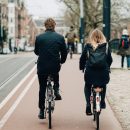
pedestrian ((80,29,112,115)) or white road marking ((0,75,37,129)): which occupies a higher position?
pedestrian ((80,29,112,115))

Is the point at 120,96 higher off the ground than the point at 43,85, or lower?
lower

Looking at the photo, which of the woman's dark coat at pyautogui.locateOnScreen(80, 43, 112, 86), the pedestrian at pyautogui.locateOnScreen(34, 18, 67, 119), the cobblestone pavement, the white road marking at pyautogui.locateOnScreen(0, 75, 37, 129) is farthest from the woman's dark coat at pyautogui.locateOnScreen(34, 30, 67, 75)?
the cobblestone pavement

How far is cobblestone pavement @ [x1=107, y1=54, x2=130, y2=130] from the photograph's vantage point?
10.8 metres

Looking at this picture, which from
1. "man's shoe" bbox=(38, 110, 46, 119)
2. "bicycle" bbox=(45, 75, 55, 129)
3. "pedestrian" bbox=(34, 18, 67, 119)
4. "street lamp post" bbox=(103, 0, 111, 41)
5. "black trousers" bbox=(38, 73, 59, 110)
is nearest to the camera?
"bicycle" bbox=(45, 75, 55, 129)

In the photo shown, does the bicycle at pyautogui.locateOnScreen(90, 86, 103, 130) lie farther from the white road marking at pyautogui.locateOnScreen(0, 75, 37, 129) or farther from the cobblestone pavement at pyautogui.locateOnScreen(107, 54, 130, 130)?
the white road marking at pyautogui.locateOnScreen(0, 75, 37, 129)

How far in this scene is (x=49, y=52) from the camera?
10062 mm

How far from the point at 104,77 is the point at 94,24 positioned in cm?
5684

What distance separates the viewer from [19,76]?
21.3 meters

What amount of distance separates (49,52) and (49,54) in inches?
1.4

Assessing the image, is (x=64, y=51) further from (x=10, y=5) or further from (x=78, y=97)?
(x=10, y=5)

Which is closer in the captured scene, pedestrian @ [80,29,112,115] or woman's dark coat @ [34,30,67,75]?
pedestrian @ [80,29,112,115]

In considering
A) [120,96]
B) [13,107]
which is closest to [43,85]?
[13,107]

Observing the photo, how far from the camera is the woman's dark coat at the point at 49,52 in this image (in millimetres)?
10023

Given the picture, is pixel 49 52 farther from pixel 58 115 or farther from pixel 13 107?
pixel 13 107
